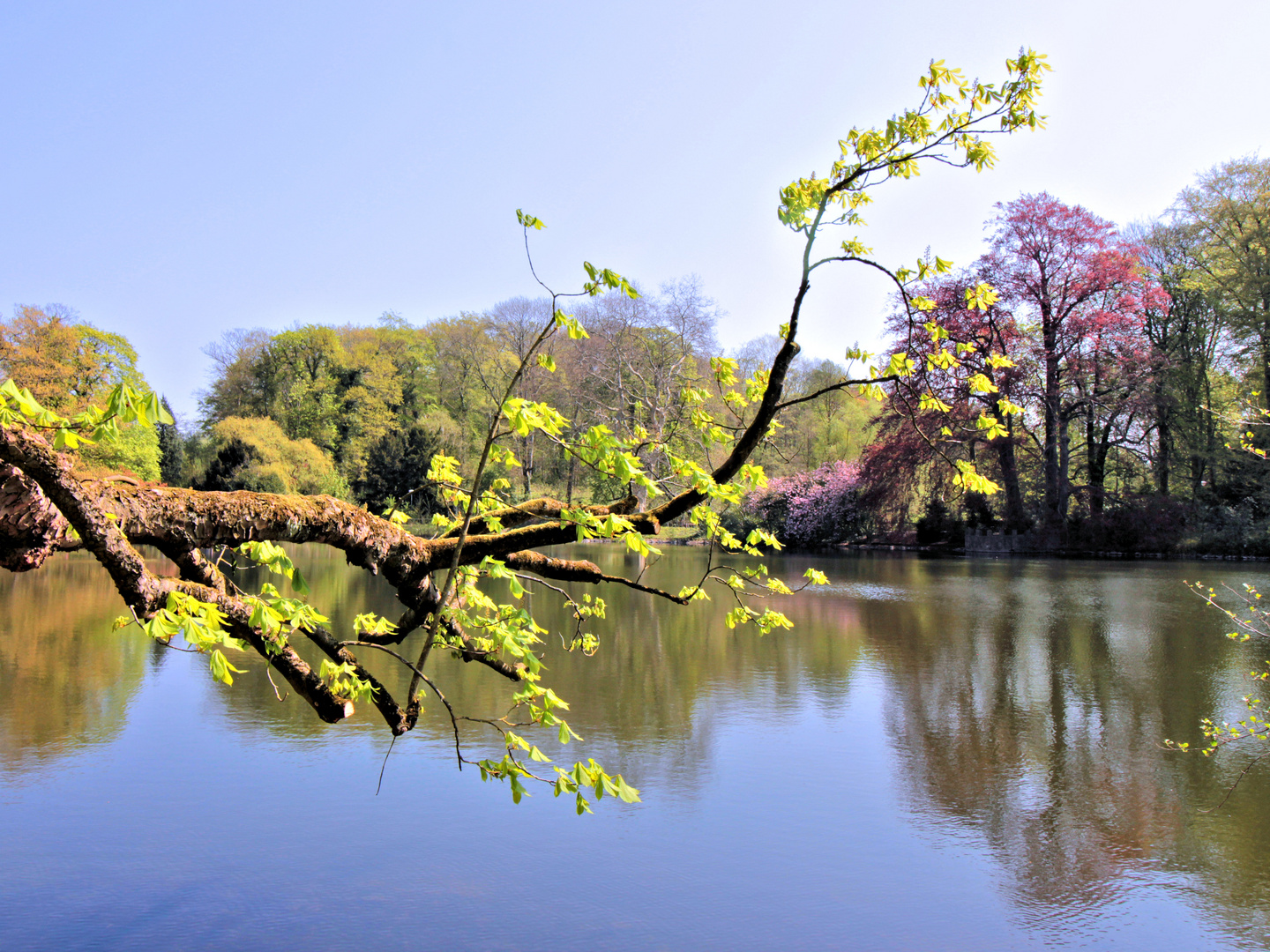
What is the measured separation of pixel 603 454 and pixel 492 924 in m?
3.38

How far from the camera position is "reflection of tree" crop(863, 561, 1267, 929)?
199 inches

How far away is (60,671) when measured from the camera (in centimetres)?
1015

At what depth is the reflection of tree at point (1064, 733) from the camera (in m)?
5.05

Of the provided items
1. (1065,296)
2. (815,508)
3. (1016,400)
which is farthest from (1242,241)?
(815,508)

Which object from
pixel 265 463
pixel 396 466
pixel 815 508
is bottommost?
pixel 815 508

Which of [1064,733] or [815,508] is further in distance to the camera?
[815,508]

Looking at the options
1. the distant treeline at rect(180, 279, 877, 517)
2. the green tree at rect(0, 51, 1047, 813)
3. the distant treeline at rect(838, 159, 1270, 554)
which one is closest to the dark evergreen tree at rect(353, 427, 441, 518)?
the distant treeline at rect(180, 279, 877, 517)

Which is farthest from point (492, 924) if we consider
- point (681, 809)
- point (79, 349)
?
point (79, 349)

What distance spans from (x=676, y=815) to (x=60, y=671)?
8.31 m

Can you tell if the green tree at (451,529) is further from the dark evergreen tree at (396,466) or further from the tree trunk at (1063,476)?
the dark evergreen tree at (396,466)

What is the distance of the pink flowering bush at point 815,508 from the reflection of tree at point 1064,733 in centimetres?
1597

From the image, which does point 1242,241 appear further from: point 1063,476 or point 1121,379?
point 1063,476

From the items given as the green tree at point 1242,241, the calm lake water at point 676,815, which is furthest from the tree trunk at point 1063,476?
the calm lake water at point 676,815

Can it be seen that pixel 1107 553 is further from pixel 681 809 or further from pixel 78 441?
pixel 78 441
